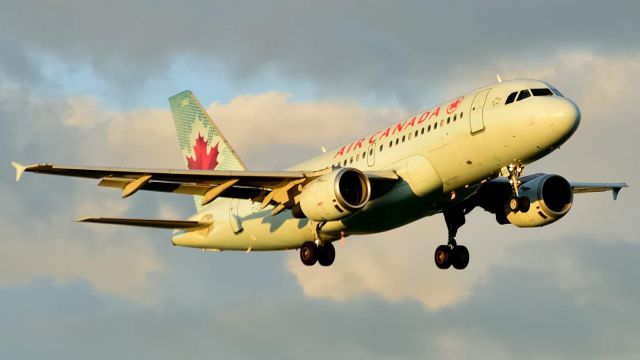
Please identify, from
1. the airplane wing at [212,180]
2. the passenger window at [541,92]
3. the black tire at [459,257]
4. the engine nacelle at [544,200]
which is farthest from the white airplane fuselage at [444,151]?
the black tire at [459,257]

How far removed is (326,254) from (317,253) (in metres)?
0.40

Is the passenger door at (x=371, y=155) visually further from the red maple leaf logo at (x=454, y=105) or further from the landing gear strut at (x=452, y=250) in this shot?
the landing gear strut at (x=452, y=250)

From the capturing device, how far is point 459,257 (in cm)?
5378

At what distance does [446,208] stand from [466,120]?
21.3 feet

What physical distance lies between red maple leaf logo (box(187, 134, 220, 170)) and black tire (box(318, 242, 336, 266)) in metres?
10.8

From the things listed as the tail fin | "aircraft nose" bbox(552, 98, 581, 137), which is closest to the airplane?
"aircraft nose" bbox(552, 98, 581, 137)

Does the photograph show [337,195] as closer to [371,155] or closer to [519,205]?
[371,155]

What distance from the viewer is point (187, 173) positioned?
157ft

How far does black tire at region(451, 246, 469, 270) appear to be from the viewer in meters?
53.8

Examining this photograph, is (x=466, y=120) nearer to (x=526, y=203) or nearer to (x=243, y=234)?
(x=526, y=203)

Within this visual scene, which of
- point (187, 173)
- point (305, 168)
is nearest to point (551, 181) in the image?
point (305, 168)

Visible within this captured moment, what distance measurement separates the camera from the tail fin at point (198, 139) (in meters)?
60.8

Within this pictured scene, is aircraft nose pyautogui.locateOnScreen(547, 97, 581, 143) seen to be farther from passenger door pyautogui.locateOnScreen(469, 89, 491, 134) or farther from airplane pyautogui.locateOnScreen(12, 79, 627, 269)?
passenger door pyautogui.locateOnScreen(469, 89, 491, 134)

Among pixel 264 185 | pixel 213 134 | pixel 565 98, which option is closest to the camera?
pixel 565 98
